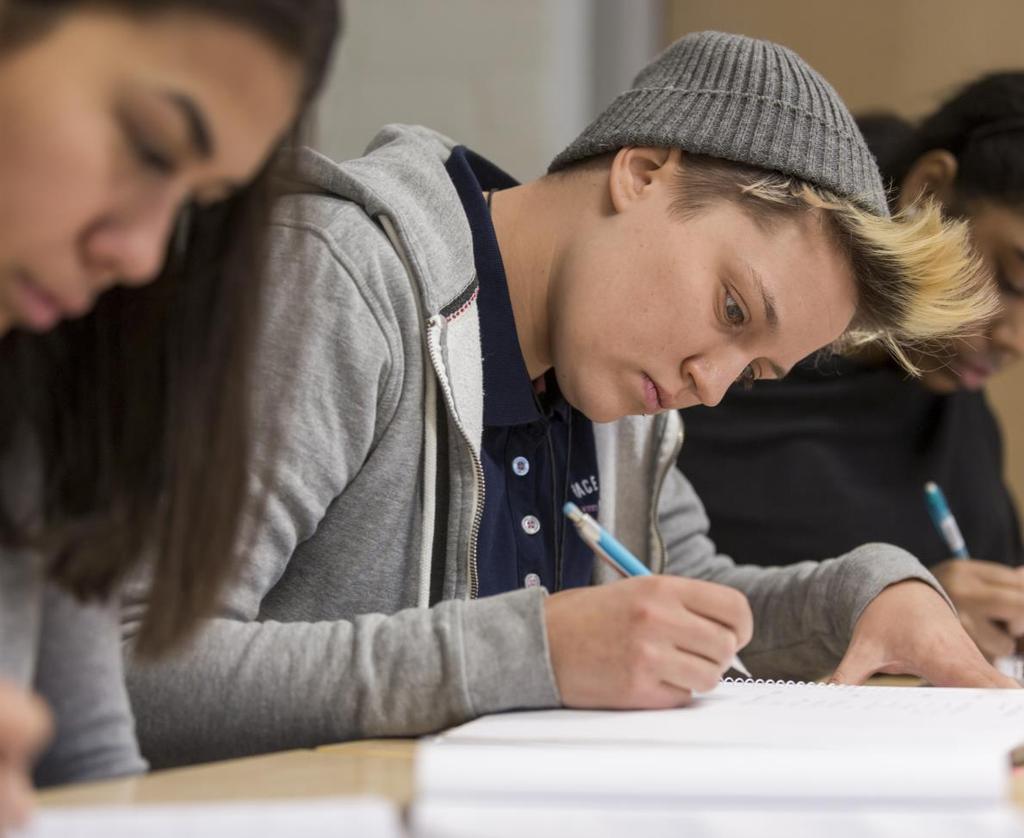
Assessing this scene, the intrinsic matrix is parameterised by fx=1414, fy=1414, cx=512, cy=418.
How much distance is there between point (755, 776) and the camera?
0.62 metres

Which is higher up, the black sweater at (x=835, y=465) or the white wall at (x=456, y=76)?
the white wall at (x=456, y=76)

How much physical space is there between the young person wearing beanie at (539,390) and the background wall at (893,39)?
1.28m

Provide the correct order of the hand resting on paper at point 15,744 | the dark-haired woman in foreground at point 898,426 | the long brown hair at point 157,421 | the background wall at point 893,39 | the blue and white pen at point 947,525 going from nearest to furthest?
the hand resting on paper at point 15,744, the long brown hair at point 157,421, the blue and white pen at point 947,525, the dark-haired woman in foreground at point 898,426, the background wall at point 893,39

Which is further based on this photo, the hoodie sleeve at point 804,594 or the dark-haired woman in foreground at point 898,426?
the dark-haired woman in foreground at point 898,426

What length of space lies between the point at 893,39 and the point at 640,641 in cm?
187

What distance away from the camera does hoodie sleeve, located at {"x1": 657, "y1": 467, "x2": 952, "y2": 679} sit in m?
1.25

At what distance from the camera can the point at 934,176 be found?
1.75 metres

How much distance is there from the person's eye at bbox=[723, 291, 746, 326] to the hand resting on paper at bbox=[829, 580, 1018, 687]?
286 millimetres

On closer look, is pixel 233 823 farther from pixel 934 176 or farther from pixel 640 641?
pixel 934 176

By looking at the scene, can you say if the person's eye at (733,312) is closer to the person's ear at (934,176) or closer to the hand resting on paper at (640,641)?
the hand resting on paper at (640,641)

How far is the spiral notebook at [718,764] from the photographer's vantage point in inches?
23.8

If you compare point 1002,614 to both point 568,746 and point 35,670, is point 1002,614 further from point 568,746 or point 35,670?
point 35,670

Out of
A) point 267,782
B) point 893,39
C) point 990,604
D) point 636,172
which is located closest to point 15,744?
point 267,782

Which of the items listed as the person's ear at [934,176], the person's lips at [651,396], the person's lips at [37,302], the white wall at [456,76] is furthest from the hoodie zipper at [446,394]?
the white wall at [456,76]
